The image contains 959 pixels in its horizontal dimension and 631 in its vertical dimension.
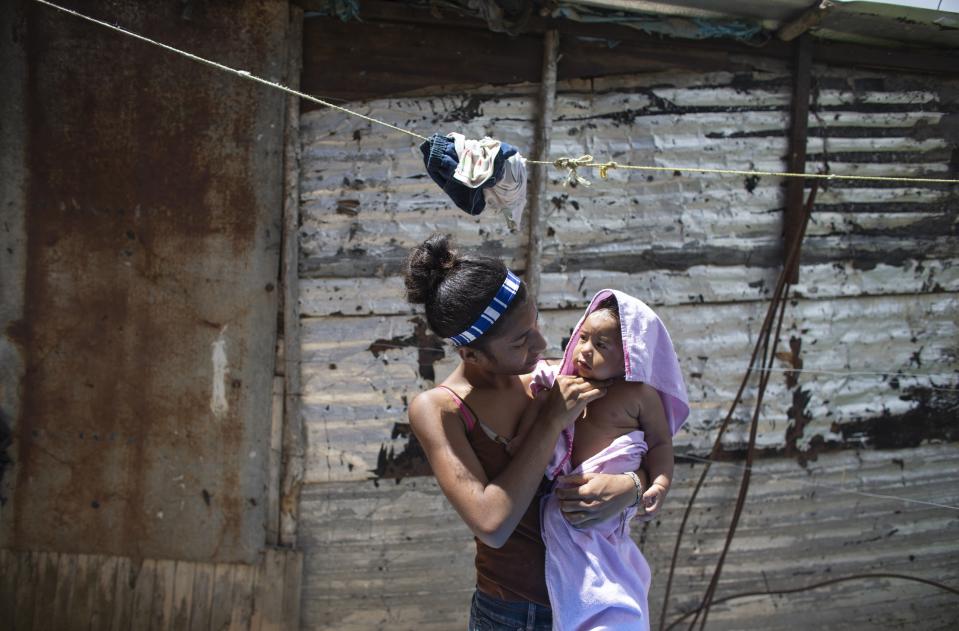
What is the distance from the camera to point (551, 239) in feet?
13.9

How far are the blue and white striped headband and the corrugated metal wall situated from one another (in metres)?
2.00

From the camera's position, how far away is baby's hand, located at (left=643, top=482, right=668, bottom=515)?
2.31 m

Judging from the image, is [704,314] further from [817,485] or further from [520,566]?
[520,566]

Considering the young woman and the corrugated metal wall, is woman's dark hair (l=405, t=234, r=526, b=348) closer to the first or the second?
the young woman

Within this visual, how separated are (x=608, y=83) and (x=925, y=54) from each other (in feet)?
5.47

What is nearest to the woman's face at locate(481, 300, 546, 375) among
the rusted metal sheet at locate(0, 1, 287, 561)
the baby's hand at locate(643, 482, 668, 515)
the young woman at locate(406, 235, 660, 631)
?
the young woman at locate(406, 235, 660, 631)

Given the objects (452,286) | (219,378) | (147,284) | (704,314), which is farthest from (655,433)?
(147,284)

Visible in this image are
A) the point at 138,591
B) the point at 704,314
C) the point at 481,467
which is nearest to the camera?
the point at 481,467

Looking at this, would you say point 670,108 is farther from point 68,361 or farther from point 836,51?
point 68,361

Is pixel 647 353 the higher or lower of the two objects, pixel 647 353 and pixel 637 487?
the higher

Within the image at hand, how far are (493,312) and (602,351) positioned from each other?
0.44m

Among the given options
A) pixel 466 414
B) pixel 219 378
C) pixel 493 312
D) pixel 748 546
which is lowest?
pixel 748 546

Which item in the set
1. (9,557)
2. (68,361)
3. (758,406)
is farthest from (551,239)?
(9,557)

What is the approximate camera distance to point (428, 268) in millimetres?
2230
